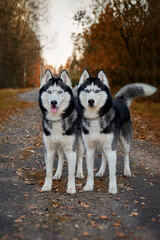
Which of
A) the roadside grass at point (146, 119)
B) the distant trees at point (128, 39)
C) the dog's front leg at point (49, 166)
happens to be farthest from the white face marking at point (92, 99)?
the distant trees at point (128, 39)

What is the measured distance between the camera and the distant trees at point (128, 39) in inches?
701

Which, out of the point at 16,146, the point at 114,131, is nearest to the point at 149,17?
the point at 16,146

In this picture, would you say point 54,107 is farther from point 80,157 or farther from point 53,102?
point 80,157

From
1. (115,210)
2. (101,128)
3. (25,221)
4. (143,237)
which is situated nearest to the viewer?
(143,237)

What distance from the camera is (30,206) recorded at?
14.6ft

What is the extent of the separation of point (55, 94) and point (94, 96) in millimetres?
672

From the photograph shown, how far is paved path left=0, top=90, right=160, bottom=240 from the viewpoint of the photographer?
3.58m

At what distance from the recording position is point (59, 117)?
4871 millimetres

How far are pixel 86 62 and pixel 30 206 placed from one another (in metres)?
15.3

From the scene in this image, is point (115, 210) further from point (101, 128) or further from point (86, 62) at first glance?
point (86, 62)

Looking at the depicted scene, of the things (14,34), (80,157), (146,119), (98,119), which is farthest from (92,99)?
(14,34)

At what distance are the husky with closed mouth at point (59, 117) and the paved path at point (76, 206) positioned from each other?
0.48 metres

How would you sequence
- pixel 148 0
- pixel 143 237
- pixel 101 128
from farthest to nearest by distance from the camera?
pixel 148 0 → pixel 101 128 → pixel 143 237

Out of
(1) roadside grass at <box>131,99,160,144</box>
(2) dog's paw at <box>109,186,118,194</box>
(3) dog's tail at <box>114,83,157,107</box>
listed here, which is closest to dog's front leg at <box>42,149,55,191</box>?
(2) dog's paw at <box>109,186,118,194</box>
